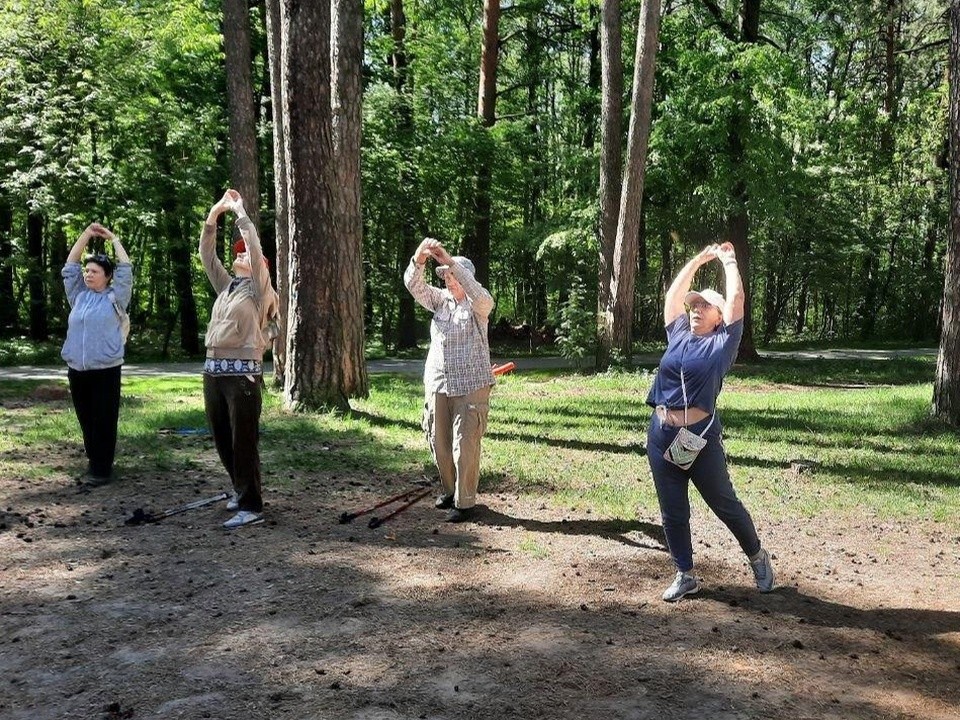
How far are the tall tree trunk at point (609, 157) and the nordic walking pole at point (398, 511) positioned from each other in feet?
34.0

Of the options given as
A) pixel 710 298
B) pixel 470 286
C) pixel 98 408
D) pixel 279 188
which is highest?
pixel 279 188

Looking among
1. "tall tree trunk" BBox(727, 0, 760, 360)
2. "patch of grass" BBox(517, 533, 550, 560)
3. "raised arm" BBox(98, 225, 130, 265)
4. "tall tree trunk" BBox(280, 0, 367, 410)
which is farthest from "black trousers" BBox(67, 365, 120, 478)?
"tall tree trunk" BBox(727, 0, 760, 360)

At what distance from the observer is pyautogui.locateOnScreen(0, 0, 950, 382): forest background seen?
1914 centimetres

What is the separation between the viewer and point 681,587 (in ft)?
16.5

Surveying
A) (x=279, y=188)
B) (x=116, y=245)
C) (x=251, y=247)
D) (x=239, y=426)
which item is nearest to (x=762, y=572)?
(x=239, y=426)

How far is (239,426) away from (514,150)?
66.7 feet

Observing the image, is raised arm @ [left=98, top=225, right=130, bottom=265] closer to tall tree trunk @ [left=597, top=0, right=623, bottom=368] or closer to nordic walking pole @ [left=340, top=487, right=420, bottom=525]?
nordic walking pole @ [left=340, top=487, right=420, bottom=525]

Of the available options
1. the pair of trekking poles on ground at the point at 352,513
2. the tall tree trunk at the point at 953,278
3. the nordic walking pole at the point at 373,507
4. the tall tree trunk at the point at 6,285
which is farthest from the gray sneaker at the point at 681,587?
the tall tree trunk at the point at 6,285

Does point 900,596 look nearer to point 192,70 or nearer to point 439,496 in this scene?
point 439,496

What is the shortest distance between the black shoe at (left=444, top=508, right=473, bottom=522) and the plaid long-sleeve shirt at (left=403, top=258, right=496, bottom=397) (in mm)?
957

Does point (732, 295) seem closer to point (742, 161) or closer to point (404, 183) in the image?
point (742, 161)

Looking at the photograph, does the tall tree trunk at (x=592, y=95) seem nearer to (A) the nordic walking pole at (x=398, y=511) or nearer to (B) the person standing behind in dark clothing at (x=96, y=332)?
(B) the person standing behind in dark clothing at (x=96, y=332)

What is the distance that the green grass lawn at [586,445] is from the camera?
775 centimetres

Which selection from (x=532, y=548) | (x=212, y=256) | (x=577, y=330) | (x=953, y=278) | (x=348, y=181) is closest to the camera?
(x=532, y=548)
